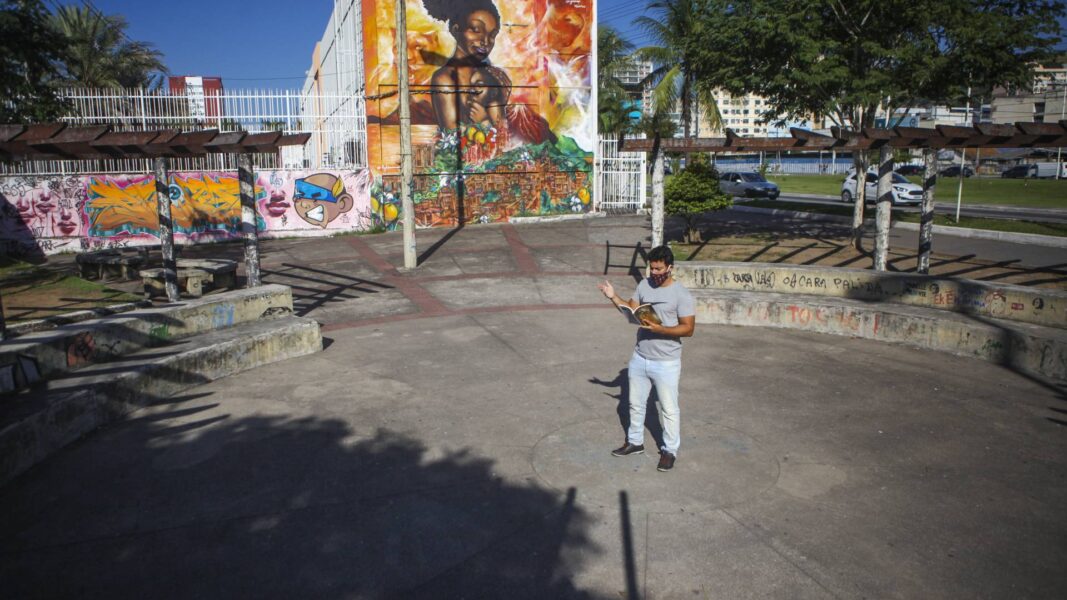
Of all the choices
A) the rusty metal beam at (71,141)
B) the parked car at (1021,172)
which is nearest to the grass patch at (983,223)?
the rusty metal beam at (71,141)

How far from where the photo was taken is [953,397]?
782cm

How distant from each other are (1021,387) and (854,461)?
11.7 feet

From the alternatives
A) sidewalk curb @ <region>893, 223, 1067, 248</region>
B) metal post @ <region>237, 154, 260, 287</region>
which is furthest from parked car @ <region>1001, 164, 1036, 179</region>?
metal post @ <region>237, 154, 260, 287</region>

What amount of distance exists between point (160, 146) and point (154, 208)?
12763 millimetres

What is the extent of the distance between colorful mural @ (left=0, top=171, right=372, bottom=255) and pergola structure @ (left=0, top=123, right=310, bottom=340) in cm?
1030

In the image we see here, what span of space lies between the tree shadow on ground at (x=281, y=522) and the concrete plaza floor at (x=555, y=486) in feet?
0.07

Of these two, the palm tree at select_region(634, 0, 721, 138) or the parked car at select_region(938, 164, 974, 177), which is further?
the parked car at select_region(938, 164, 974, 177)

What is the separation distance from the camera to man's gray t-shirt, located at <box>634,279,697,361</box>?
19.3ft

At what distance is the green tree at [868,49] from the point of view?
47.8ft

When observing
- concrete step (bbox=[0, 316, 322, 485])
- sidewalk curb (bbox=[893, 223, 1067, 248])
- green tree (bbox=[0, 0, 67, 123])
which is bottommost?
concrete step (bbox=[0, 316, 322, 485])

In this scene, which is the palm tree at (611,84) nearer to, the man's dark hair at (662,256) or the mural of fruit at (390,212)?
the mural of fruit at (390,212)

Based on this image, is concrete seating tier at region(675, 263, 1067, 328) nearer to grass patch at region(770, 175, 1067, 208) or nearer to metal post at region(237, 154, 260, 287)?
metal post at region(237, 154, 260, 287)

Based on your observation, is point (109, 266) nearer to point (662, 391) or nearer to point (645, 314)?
point (645, 314)

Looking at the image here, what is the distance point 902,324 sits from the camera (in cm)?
1005
